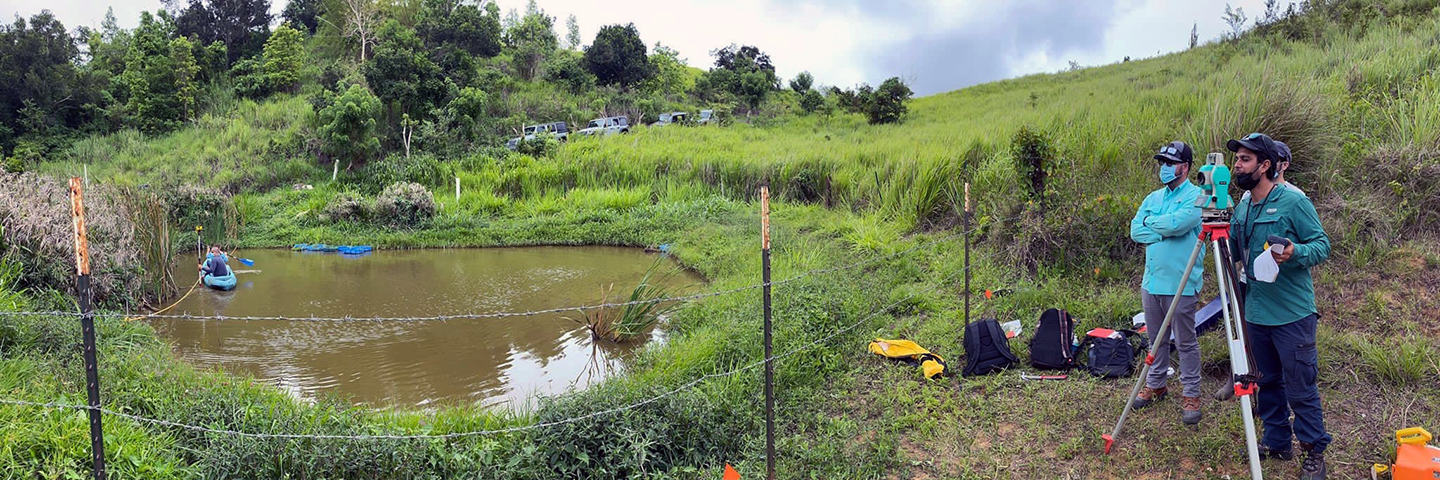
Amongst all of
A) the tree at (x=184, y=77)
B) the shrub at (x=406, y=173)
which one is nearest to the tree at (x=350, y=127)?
the shrub at (x=406, y=173)

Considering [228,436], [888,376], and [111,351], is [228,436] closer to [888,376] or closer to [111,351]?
[111,351]

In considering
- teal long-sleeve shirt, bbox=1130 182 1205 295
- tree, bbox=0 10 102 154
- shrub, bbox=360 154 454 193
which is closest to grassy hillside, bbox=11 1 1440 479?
teal long-sleeve shirt, bbox=1130 182 1205 295

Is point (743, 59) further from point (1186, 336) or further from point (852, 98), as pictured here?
point (1186, 336)

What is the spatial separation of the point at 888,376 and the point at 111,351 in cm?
573

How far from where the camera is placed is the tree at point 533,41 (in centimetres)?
3117

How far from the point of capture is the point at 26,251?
20.4 ft

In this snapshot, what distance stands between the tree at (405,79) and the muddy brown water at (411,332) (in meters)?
11.8

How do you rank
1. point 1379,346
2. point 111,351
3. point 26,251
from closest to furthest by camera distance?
point 1379,346, point 111,351, point 26,251

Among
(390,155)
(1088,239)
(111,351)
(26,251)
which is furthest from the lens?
(390,155)

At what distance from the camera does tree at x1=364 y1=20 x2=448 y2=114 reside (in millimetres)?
22250

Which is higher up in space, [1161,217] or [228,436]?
[1161,217]

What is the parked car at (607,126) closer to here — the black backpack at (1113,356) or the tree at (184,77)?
the tree at (184,77)

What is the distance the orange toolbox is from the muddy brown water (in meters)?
4.01

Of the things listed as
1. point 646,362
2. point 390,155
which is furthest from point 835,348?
point 390,155
